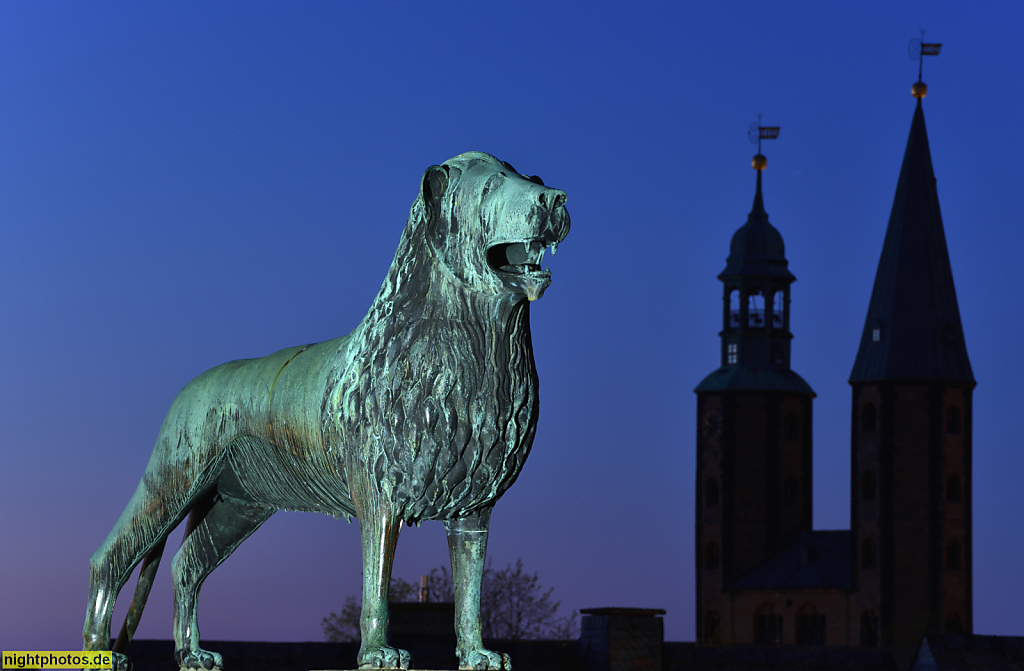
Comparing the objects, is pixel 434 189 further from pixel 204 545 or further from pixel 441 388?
pixel 204 545

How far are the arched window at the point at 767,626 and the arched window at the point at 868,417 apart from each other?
1095 cm

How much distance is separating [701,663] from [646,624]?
1142 millimetres

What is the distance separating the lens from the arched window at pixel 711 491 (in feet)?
292

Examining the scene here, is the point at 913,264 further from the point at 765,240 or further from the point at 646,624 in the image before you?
the point at 646,624

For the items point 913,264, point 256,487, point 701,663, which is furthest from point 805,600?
point 256,487

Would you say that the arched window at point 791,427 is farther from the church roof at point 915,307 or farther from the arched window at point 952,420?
the arched window at point 952,420

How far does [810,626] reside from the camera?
283 ft

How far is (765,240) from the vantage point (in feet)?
303

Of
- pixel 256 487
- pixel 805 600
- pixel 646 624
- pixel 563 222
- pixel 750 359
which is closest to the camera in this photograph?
pixel 563 222

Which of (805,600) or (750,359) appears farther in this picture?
(750,359)

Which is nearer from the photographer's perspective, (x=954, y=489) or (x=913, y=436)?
(x=913, y=436)

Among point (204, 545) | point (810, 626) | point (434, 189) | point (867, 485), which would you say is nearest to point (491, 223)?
point (434, 189)

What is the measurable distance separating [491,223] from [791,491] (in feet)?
272

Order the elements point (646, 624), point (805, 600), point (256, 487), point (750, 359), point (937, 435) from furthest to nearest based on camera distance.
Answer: point (750, 359) < point (805, 600) < point (937, 435) < point (646, 624) < point (256, 487)
